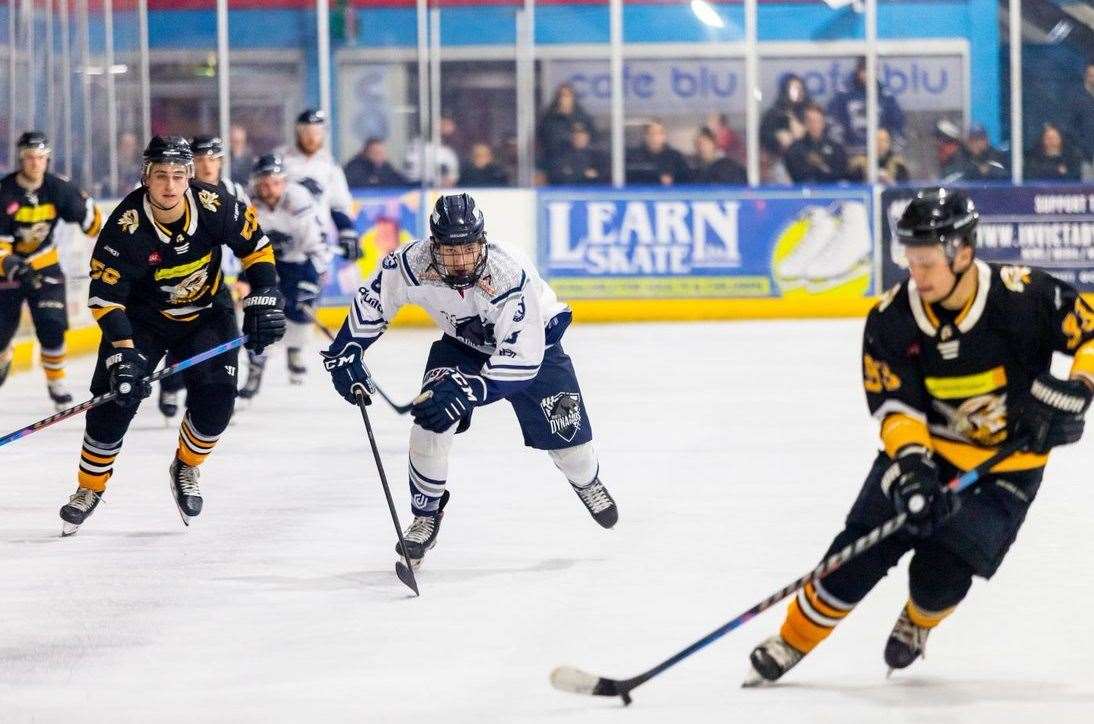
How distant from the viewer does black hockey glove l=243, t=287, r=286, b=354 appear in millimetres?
5633

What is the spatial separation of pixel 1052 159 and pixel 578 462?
8787 millimetres

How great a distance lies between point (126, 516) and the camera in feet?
19.6

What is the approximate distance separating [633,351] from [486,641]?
715 cm

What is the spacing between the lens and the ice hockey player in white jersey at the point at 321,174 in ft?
31.1

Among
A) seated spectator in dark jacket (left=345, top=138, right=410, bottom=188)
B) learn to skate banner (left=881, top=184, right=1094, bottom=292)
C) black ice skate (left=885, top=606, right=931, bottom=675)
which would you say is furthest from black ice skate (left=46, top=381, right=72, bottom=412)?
learn to skate banner (left=881, top=184, right=1094, bottom=292)

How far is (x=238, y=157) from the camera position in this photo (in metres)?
13.6

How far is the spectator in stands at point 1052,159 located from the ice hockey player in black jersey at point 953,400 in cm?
998

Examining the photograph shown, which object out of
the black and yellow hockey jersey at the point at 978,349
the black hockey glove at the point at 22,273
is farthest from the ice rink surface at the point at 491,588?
the black hockey glove at the point at 22,273

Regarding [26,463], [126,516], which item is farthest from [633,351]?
[126,516]

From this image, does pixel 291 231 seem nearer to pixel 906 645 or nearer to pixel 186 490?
pixel 186 490

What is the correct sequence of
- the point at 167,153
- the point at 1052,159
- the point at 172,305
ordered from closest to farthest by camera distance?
1. the point at 167,153
2. the point at 172,305
3. the point at 1052,159

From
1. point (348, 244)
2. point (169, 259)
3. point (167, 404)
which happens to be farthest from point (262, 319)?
point (348, 244)

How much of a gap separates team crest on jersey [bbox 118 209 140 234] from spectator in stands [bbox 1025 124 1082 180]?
8.97 meters

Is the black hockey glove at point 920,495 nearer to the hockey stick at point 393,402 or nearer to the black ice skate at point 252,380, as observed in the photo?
the hockey stick at point 393,402
